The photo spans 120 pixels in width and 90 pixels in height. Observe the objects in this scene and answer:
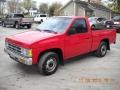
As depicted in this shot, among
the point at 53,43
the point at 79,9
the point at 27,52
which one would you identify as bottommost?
the point at 27,52

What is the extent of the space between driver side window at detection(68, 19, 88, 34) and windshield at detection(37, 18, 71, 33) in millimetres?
234

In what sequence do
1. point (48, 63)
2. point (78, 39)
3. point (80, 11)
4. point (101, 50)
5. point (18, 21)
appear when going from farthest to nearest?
point (80, 11)
point (18, 21)
point (101, 50)
point (78, 39)
point (48, 63)

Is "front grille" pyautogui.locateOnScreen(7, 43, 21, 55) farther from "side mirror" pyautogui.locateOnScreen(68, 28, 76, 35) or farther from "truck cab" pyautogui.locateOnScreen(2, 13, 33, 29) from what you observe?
"truck cab" pyautogui.locateOnScreen(2, 13, 33, 29)

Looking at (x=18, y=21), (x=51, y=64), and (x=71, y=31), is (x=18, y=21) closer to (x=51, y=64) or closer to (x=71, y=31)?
(x=71, y=31)

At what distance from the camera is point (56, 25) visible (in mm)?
7359

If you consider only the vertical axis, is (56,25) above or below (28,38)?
above

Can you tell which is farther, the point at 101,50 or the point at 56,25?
the point at 101,50

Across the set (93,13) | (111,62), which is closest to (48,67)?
(111,62)

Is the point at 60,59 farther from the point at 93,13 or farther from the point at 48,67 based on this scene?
the point at 93,13

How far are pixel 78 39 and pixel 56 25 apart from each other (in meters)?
0.93

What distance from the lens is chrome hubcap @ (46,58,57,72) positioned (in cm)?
643

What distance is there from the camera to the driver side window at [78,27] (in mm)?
7181

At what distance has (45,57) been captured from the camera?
631cm

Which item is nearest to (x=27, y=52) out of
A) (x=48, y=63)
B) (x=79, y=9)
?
(x=48, y=63)
